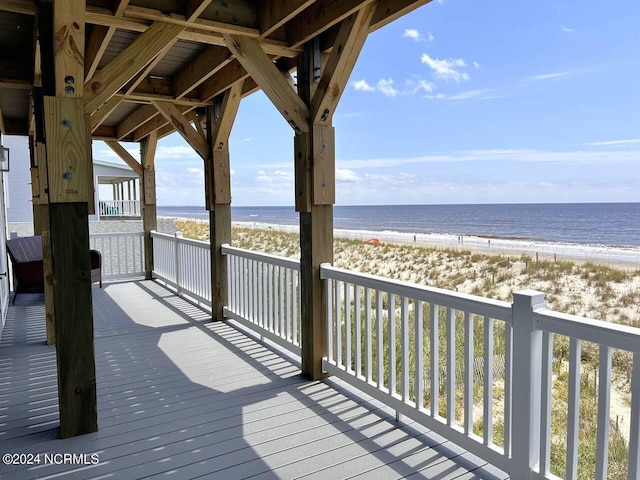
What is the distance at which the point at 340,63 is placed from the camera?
2.88 metres

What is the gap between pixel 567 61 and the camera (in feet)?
137

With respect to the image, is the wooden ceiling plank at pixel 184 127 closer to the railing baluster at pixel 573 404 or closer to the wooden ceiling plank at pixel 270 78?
the wooden ceiling plank at pixel 270 78

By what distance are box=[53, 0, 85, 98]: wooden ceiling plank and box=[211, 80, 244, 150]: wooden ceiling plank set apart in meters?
2.01

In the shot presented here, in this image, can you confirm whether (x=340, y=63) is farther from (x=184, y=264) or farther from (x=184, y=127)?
(x=184, y=264)

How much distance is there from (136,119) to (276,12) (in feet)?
13.8

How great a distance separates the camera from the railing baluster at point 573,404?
5.73 feet

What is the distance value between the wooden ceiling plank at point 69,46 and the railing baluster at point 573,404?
2.60 meters

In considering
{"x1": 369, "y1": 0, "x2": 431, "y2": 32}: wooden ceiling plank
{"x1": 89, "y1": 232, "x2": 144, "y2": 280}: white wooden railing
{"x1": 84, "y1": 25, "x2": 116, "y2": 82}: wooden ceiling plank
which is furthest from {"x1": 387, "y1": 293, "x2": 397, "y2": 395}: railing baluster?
{"x1": 89, "y1": 232, "x2": 144, "y2": 280}: white wooden railing

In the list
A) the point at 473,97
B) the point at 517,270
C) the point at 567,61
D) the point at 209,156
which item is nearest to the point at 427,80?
the point at 473,97

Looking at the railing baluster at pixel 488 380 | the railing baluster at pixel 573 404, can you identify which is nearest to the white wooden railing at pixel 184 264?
the railing baluster at pixel 488 380

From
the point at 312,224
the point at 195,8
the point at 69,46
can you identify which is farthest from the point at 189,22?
the point at 312,224

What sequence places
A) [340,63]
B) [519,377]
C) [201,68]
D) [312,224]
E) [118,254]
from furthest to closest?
[118,254]
[201,68]
[312,224]
[340,63]
[519,377]

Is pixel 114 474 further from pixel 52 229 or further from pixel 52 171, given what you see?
pixel 52 171

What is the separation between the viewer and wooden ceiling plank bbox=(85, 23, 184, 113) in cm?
269
